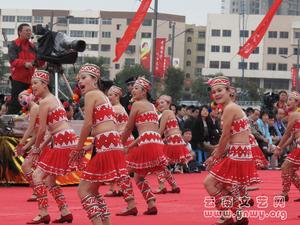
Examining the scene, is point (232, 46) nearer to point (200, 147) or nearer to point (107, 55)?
point (107, 55)

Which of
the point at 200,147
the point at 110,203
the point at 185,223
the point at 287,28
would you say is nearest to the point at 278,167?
the point at 200,147

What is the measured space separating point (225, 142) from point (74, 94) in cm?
761

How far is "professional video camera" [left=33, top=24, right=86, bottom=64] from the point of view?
1822cm

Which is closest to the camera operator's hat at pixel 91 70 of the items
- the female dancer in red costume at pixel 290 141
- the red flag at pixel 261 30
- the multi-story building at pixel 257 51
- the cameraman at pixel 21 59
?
the female dancer in red costume at pixel 290 141

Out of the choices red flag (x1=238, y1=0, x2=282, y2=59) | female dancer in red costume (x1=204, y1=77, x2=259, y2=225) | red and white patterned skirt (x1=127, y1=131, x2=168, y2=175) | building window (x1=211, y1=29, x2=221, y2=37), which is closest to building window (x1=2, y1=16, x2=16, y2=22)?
building window (x1=211, y1=29, x2=221, y2=37)

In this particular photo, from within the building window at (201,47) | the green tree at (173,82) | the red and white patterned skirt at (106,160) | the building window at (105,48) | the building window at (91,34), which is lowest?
the green tree at (173,82)

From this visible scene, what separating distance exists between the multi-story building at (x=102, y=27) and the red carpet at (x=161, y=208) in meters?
104

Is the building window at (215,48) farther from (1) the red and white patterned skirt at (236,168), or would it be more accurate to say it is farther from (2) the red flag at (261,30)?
(1) the red and white patterned skirt at (236,168)

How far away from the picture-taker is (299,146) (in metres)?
14.8

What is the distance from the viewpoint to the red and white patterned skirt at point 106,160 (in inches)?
424

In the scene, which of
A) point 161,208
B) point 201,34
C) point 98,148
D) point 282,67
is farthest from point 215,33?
point 98,148

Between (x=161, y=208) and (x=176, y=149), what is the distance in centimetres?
469

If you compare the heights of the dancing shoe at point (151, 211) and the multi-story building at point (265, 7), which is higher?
the multi-story building at point (265, 7)

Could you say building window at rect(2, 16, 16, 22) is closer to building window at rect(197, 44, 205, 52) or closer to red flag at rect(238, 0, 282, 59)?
building window at rect(197, 44, 205, 52)
